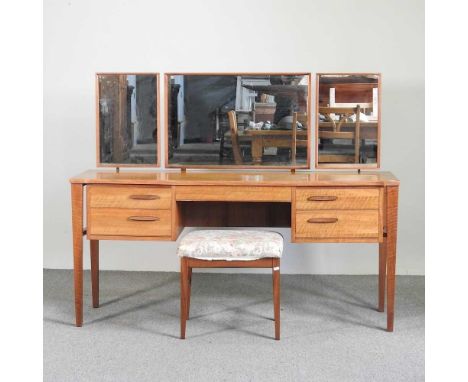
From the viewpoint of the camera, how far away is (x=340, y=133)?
11.1 ft

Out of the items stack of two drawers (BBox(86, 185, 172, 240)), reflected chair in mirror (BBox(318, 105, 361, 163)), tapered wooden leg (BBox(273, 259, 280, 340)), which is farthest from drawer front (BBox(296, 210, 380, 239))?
stack of two drawers (BBox(86, 185, 172, 240))

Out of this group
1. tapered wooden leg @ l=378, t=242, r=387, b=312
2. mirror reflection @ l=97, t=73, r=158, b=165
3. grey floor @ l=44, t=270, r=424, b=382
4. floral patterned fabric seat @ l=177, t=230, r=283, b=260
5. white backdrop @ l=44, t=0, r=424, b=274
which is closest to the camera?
grey floor @ l=44, t=270, r=424, b=382

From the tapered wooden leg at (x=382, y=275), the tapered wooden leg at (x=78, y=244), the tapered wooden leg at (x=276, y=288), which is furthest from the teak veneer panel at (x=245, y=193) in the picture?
the tapered wooden leg at (x=382, y=275)

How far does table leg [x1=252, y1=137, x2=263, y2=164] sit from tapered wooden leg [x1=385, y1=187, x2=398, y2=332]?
2.18 feet

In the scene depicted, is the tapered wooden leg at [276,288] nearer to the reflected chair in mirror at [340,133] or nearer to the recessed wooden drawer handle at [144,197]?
the recessed wooden drawer handle at [144,197]

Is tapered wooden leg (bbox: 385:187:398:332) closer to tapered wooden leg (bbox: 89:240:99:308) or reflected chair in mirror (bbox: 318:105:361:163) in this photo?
reflected chair in mirror (bbox: 318:105:361:163)

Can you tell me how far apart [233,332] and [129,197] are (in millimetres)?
714

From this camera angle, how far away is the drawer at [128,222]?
3061mm

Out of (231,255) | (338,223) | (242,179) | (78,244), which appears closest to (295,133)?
(242,179)

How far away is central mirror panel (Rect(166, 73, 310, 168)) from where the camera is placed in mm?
3393

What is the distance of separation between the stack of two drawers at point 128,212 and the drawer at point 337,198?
56 centimetres

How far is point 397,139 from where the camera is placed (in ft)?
12.9
